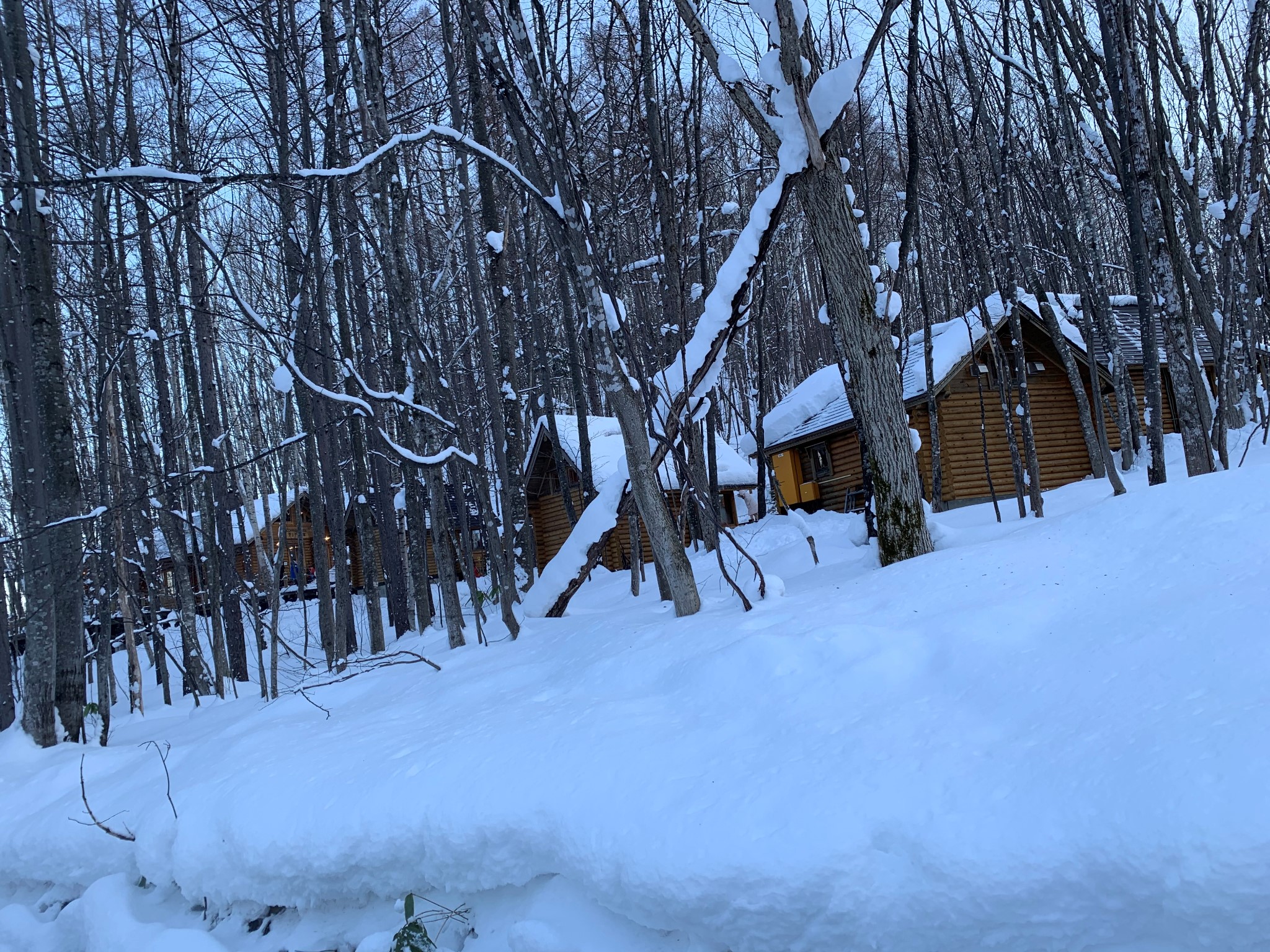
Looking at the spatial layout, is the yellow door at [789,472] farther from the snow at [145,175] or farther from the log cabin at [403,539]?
the snow at [145,175]

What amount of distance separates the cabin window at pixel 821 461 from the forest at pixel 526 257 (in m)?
3.97

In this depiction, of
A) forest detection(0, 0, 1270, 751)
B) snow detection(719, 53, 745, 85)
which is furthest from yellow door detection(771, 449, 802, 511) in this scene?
snow detection(719, 53, 745, 85)

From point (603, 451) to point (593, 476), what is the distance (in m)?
1.01

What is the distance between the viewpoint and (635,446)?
533 cm

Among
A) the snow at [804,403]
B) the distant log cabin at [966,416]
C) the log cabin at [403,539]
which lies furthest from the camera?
the snow at [804,403]

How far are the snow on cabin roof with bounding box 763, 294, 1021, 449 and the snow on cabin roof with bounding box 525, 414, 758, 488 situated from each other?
1.02 metres

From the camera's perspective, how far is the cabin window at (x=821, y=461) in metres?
20.1

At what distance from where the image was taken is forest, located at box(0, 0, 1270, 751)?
18.0 ft

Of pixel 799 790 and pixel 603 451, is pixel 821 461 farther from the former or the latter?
pixel 799 790

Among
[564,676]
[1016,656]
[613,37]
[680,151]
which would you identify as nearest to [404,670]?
[564,676]

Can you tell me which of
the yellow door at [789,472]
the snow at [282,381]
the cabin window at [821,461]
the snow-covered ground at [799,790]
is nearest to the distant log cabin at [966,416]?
the cabin window at [821,461]

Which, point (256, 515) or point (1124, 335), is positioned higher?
point (1124, 335)

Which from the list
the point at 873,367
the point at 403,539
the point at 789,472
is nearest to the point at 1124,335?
the point at 789,472

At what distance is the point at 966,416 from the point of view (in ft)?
58.3
